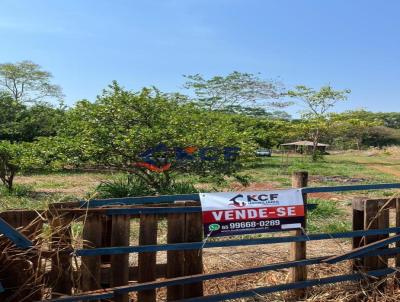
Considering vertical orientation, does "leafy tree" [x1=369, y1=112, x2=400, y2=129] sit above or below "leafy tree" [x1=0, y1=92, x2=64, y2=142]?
above

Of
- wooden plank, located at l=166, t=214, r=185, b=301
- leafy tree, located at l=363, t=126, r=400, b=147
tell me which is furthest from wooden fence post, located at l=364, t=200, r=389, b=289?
leafy tree, located at l=363, t=126, r=400, b=147

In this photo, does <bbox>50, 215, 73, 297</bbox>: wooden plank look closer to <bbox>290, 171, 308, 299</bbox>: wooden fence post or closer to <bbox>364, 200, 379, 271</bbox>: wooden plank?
<bbox>290, 171, 308, 299</bbox>: wooden fence post

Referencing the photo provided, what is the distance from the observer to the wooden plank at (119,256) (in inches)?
142

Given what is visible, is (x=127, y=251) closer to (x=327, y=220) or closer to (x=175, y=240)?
(x=175, y=240)

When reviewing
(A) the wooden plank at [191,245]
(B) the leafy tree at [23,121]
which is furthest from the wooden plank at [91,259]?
(B) the leafy tree at [23,121]

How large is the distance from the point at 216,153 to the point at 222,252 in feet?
15.6

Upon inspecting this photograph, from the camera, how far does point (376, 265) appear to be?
14.6 feet

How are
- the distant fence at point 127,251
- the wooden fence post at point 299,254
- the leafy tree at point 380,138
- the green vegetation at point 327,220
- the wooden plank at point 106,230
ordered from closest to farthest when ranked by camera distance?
the distant fence at point 127,251 < the wooden plank at point 106,230 < the wooden fence post at point 299,254 < the green vegetation at point 327,220 < the leafy tree at point 380,138

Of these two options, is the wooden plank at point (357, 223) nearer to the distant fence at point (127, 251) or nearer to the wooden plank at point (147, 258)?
the distant fence at point (127, 251)

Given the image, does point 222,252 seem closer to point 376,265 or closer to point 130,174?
point 376,265

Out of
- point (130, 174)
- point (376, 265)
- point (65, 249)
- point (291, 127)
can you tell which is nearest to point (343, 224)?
point (376, 265)

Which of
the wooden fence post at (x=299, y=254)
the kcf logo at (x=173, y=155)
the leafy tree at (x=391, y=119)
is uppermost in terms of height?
the leafy tree at (x=391, y=119)

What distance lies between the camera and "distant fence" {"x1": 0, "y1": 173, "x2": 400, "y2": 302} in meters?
3.40

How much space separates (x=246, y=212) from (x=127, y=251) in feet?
3.52
